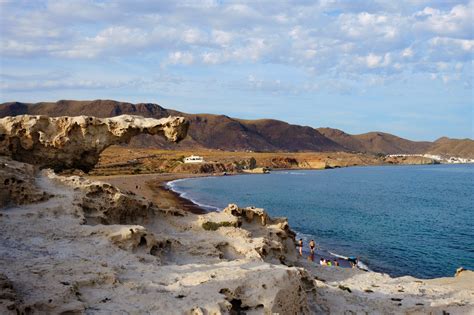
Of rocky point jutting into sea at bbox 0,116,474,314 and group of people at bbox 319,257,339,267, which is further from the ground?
rocky point jutting into sea at bbox 0,116,474,314

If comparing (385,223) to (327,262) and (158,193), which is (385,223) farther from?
(158,193)

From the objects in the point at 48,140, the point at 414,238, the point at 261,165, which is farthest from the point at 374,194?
Answer: the point at 261,165

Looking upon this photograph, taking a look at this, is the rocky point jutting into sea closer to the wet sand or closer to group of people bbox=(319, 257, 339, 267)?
group of people bbox=(319, 257, 339, 267)

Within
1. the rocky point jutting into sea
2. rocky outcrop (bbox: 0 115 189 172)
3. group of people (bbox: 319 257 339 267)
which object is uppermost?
rocky outcrop (bbox: 0 115 189 172)

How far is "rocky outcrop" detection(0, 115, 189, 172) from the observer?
971 inches

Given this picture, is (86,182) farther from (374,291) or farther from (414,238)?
(414,238)

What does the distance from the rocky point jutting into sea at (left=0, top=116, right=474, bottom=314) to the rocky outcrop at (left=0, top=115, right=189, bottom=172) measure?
2.2 inches

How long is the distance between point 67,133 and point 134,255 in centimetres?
1191

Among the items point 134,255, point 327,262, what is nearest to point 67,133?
point 134,255

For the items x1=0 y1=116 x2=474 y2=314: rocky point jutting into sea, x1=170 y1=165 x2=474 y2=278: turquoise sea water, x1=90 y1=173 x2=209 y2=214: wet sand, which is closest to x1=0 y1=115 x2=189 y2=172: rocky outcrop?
x1=0 y1=116 x2=474 y2=314: rocky point jutting into sea

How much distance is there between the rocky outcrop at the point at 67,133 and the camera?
80.9ft

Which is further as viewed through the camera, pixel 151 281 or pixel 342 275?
pixel 342 275

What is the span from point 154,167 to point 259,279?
133 metres

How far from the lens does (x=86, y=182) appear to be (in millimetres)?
21875
